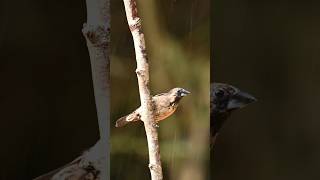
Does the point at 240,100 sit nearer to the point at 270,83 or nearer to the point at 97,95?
the point at 270,83

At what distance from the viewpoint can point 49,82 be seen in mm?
1240

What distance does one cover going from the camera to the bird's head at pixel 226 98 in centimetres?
144

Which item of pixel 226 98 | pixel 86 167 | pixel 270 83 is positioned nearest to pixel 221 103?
pixel 226 98

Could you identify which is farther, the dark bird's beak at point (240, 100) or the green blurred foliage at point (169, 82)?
the dark bird's beak at point (240, 100)

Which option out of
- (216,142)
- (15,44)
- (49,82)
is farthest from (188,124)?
(15,44)

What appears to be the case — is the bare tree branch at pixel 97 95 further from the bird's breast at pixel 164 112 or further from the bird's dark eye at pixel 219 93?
the bird's dark eye at pixel 219 93

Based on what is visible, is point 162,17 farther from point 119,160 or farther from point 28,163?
point 28,163

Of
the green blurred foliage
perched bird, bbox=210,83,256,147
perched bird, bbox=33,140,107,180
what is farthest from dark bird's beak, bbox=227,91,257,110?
perched bird, bbox=33,140,107,180

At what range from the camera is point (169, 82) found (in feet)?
4.15

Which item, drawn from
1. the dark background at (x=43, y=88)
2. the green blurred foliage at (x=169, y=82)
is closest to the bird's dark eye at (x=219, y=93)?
the green blurred foliage at (x=169, y=82)

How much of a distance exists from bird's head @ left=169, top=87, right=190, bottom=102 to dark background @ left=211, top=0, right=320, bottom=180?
0.20 m

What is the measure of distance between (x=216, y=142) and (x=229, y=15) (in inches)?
14.9

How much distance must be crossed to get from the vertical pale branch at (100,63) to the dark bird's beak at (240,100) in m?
0.43

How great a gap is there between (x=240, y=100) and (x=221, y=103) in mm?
84
